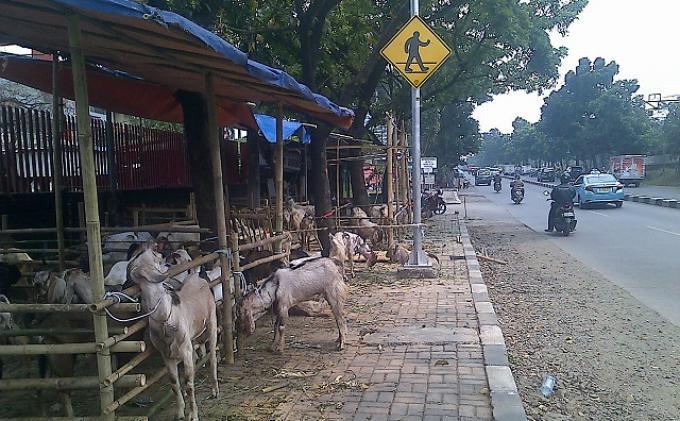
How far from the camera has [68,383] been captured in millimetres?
3730

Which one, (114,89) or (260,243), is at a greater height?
(114,89)

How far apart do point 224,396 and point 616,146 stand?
1849 inches

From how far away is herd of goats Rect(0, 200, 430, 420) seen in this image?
397cm

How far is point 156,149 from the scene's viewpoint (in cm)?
1171

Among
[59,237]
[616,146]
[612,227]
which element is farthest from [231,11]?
[616,146]

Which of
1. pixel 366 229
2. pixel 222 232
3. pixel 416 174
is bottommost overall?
pixel 366 229

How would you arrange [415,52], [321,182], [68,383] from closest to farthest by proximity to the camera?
[68,383] < [415,52] < [321,182]

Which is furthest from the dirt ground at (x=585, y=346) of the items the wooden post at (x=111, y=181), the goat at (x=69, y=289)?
the wooden post at (x=111, y=181)

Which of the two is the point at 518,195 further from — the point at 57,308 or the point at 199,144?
the point at 57,308

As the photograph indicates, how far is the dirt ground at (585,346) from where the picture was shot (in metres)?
4.75

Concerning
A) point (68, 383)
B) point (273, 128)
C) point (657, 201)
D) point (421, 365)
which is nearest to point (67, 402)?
point (68, 383)

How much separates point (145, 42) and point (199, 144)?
9.58 feet

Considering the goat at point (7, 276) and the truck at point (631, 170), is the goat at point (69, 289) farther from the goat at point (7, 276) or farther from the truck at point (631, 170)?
the truck at point (631, 170)

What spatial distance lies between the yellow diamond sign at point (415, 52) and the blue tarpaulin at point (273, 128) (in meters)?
2.97
